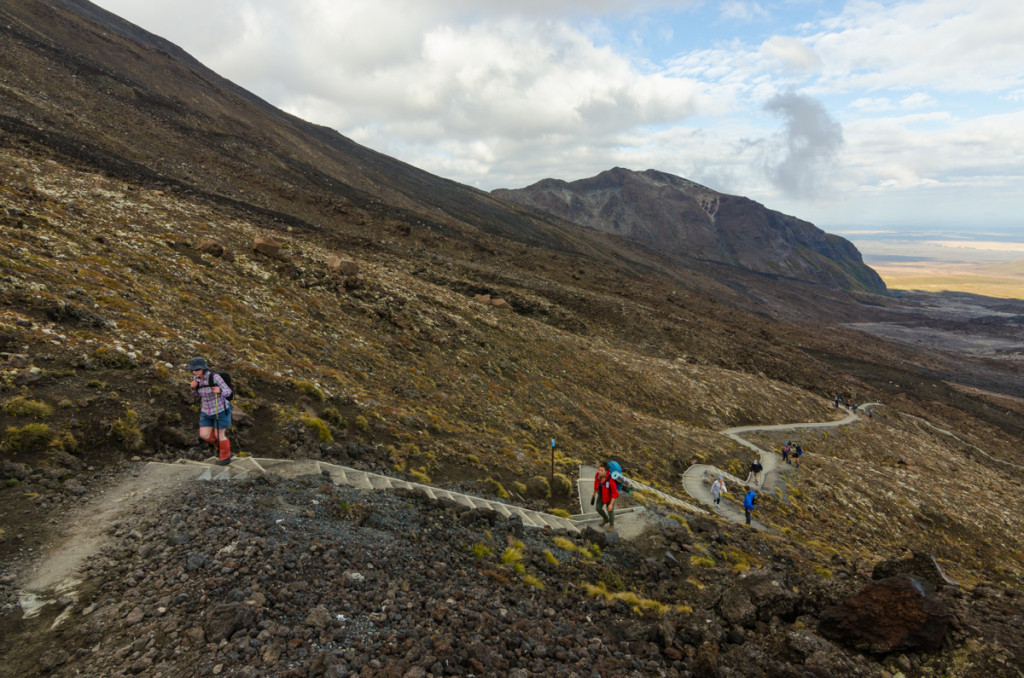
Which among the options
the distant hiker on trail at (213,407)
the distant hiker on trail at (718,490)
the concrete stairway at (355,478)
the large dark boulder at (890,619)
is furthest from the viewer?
the distant hiker on trail at (718,490)

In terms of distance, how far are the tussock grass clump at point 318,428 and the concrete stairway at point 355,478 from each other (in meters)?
1.36

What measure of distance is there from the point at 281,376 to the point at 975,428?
81612 millimetres

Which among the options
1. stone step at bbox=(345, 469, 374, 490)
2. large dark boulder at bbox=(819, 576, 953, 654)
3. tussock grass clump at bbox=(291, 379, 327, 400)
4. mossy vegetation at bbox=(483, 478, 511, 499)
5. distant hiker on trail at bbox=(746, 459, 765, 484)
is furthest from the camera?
distant hiker on trail at bbox=(746, 459, 765, 484)

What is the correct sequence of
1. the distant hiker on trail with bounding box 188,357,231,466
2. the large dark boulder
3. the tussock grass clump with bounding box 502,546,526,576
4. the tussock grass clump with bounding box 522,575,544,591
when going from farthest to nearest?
1. the distant hiker on trail with bounding box 188,357,231,466
2. the tussock grass clump with bounding box 502,546,526,576
3. the tussock grass clump with bounding box 522,575,544,591
4. the large dark boulder

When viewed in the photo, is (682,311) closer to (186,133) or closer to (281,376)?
(281,376)

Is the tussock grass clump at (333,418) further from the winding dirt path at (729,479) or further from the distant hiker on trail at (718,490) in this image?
the distant hiker on trail at (718,490)

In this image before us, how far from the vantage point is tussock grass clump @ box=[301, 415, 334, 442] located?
42.0ft

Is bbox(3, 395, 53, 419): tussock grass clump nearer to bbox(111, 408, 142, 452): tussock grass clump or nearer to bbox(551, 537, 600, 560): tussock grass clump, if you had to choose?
bbox(111, 408, 142, 452): tussock grass clump

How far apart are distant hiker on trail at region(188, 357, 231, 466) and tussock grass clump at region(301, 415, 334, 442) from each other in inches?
106

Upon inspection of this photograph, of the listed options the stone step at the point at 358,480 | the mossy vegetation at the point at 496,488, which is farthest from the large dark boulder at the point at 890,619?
Answer: the stone step at the point at 358,480

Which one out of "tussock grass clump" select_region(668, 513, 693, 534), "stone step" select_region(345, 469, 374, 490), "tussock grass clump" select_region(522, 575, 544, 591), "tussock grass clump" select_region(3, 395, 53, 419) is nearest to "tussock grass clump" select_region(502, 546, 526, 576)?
"tussock grass clump" select_region(522, 575, 544, 591)

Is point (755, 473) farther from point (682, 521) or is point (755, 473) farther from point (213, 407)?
point (213, 407)

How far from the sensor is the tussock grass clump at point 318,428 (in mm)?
12789

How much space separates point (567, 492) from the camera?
15727mm
